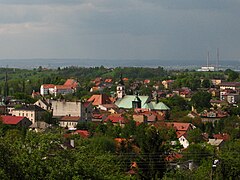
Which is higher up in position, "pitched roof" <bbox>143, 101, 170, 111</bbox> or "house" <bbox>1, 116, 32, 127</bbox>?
"house" <bbox>1, 116, 32, 127</bbox>

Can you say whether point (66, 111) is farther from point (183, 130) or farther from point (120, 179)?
point (120, 179)

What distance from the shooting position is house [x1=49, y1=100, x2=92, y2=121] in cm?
5756

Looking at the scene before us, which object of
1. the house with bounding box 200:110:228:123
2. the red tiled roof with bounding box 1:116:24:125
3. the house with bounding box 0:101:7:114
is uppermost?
the red tiled roof with bounding box 1:116:24:125

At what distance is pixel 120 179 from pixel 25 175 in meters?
3.62

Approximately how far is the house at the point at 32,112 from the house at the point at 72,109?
3283 millimetres

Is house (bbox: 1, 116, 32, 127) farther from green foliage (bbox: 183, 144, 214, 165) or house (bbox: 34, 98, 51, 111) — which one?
green foliage (bbox: 183, 144, 214, 165)

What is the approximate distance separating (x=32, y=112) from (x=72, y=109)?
4.85m

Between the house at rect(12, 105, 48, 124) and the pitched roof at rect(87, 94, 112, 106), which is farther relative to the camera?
the pitched roof at rect(87, 94, 112, 106)

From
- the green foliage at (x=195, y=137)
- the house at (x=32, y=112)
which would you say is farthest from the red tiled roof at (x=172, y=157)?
the house at (x=32, y=112)

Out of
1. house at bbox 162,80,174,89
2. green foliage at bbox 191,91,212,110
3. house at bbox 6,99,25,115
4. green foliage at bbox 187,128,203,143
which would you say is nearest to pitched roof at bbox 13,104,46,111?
house at bbox 6,99,25,115

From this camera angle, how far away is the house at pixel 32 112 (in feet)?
177

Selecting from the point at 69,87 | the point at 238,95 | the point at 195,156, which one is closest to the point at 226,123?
the point at 195,156

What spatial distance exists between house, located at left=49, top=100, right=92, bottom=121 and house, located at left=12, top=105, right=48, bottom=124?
3.28 m

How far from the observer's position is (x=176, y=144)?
129ft
